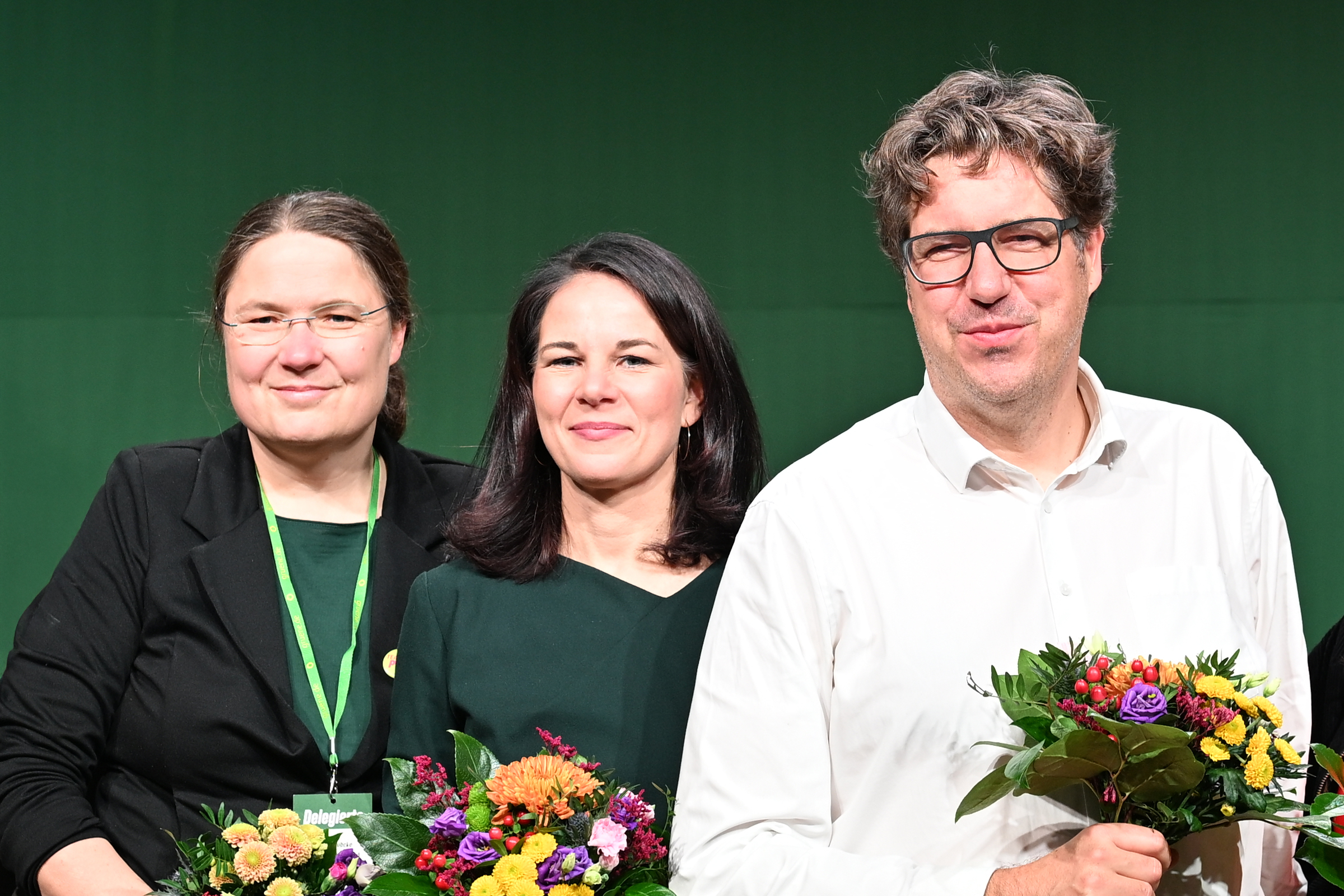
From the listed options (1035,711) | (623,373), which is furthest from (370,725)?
(1035,711)

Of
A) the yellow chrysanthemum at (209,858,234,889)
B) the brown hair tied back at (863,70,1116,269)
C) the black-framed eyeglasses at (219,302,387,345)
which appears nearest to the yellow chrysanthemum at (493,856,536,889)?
the yellow chrysanthemum at (209,858,234,889)

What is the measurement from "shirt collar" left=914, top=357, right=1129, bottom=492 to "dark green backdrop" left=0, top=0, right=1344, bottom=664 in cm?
250

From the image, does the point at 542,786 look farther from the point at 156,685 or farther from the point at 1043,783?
the point at 156,685

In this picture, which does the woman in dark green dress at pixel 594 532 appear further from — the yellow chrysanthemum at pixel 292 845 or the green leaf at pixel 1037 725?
the green leaf at pixel 1037 725

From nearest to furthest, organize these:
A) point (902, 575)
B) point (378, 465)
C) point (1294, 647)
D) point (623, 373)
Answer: point (902, 575), point (1294, 647), point (623, 373), point (378, 465)

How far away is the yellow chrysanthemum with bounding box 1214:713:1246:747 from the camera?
5.02 ft

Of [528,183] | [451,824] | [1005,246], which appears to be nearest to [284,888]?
[451,824]

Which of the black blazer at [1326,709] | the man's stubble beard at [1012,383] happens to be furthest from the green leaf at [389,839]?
the black blazer at [1326,709]

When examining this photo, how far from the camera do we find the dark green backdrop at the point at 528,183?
430cm

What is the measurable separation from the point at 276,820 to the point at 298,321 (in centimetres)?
95

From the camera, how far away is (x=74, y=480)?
14.8 feet

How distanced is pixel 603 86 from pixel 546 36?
0.25 metres

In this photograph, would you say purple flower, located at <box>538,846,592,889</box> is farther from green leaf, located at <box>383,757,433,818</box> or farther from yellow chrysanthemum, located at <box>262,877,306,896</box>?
yellow chrysanthemum, located at <box>262,877,306,896</box>

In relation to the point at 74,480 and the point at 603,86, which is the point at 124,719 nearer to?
the point at 74,480
